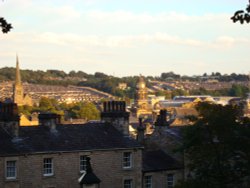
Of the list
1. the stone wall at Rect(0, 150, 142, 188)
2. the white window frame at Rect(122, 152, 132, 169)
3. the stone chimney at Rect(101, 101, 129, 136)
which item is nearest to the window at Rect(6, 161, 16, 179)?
the stone wall at Rect(0, 150, 142, 188)

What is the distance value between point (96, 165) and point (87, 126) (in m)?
3.72

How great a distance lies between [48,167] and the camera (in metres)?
40.4

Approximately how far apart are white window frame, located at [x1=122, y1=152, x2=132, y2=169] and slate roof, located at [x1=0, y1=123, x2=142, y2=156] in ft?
1.74

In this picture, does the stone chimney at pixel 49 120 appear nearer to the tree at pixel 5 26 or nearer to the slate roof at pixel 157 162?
the slate roof at pixel 157 162

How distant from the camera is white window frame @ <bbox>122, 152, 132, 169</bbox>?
43559 mm

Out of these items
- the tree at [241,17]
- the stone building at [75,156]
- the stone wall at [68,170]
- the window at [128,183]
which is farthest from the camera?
the window at [128,183]

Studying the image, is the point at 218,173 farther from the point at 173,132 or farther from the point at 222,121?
the point at 173,132

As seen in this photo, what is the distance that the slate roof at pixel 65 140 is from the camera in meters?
39.9

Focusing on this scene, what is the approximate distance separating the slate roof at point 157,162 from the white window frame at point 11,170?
8.87m

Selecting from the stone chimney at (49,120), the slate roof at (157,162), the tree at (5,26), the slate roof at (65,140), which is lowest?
the slate roof at (157,162)

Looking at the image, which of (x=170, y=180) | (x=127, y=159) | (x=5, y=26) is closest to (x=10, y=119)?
(x=127, y=159)

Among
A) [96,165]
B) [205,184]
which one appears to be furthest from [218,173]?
[96,165]

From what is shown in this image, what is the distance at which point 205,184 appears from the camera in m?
33.3

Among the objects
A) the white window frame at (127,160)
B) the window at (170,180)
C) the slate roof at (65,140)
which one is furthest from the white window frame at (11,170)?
the window at (170,180)
